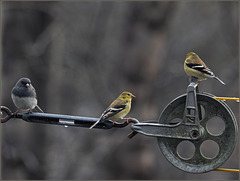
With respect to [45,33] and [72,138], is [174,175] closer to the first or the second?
[72,138]

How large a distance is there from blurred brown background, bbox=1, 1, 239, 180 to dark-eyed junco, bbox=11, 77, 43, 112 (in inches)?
172

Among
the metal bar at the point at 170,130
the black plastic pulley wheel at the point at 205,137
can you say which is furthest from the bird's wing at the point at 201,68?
the metal bar at the point at 170,130

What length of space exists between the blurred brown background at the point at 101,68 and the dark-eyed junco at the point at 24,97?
4.36 m

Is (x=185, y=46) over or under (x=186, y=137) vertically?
over

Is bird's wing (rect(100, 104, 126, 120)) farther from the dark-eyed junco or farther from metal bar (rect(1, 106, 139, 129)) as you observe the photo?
the dark-eyed junco

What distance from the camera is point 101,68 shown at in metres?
15.1

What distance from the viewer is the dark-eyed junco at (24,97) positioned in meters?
7.36

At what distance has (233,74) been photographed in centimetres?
1363

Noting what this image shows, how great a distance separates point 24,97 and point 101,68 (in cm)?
778

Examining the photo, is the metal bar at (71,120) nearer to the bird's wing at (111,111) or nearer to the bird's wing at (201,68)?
the bird's wing at (111,111)

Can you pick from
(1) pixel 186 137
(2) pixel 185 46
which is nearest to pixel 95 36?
(2) pixel 185 46

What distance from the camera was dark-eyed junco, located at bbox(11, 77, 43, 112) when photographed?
7359 millimetres

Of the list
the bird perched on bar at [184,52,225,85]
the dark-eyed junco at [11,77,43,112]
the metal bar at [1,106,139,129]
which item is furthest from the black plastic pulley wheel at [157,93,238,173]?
the dark-eyed junco at [11,77,43,112]

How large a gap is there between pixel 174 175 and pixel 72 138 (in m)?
4.00
